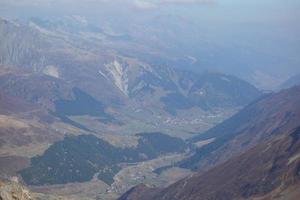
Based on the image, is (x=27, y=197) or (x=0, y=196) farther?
(x=27, y=197)
